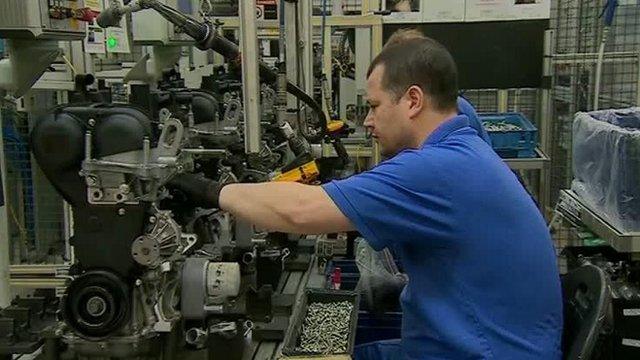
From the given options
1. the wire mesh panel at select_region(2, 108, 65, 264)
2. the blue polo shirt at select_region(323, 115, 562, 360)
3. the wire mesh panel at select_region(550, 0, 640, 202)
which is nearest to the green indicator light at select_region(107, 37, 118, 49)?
the wire mesh panel at select_region(2, 108, 65, 264)

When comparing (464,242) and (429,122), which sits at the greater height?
(429,122)

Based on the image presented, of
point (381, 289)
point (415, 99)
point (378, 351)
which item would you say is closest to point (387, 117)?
point (415, 99)

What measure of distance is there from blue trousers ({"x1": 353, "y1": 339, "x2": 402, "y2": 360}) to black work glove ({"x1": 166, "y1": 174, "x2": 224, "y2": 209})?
810 millimetres

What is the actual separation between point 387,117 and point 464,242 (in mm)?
388

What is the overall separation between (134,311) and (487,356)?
94 centimetres

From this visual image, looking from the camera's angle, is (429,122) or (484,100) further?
(484,100)

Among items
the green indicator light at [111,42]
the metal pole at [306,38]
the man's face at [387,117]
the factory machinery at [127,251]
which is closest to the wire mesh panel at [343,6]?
the metal pole at [306,38]

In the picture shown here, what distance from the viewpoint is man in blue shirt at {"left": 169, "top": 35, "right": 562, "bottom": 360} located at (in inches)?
62.9

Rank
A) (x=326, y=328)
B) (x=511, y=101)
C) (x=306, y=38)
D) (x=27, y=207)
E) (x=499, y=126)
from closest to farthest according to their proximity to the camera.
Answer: (x=326, y=328) < (x=306, y=38) < (x=27, y=207) < (x=499, y=126) < (x=511, y=101)

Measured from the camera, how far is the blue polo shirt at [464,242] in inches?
62.7

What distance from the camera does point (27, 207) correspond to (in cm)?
395

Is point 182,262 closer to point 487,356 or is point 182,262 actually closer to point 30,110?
point 487,356

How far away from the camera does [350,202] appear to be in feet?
5.22

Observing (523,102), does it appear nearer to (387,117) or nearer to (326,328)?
(326,328)
